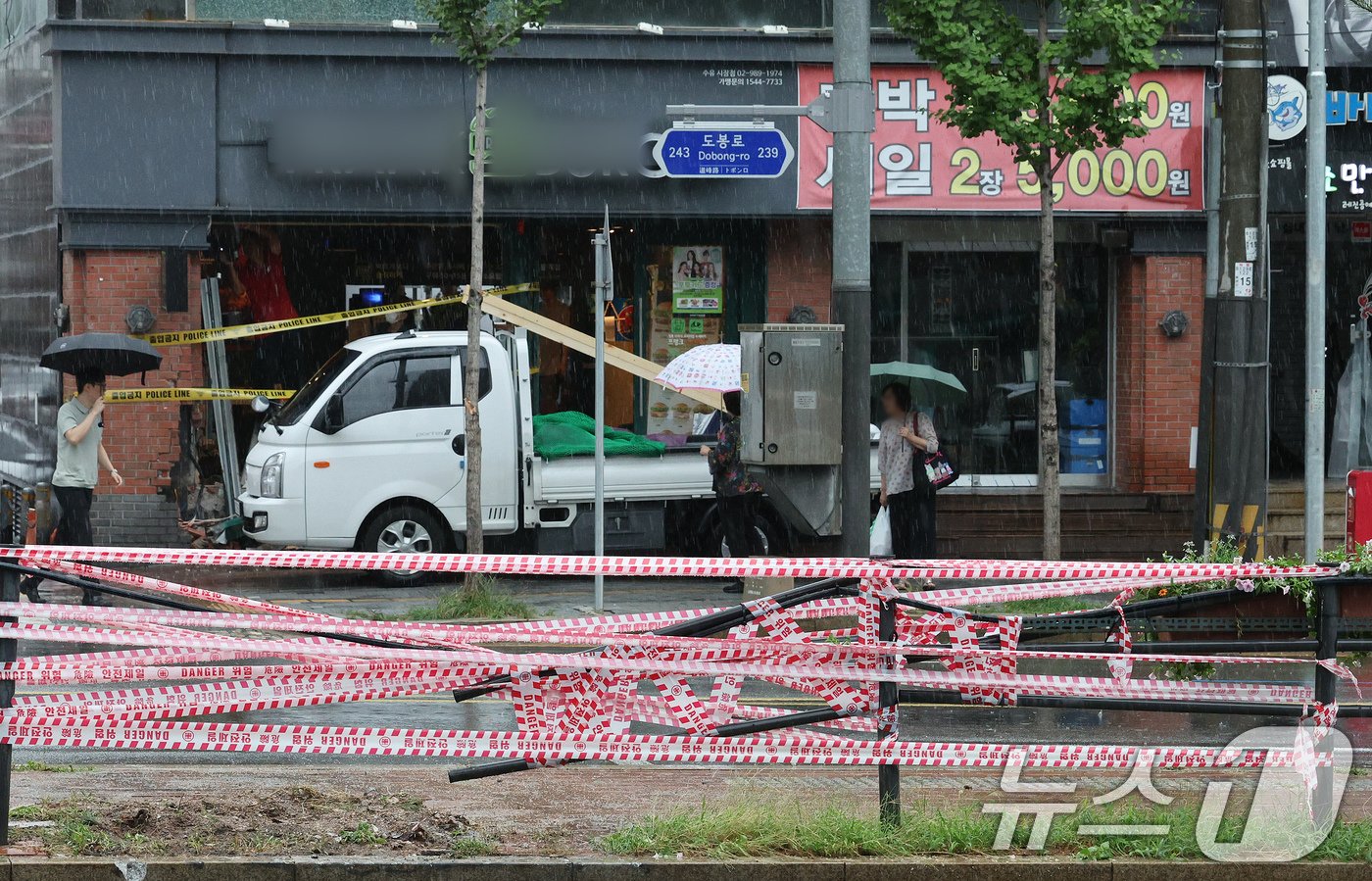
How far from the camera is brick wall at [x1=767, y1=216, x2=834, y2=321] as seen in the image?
1806cm

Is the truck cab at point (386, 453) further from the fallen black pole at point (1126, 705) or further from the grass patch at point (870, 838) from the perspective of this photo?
the fallen black pole at point (1126, 705)

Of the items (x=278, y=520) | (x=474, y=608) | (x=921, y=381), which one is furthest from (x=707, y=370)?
(x=278, y=520)

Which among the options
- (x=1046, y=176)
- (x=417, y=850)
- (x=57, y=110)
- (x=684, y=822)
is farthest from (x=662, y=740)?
(x=57, y=110)

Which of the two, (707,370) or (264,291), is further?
(264,291)

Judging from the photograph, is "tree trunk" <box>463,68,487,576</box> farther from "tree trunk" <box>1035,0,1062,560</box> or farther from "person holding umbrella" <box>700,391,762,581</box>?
"tree trunk" <box>1035,0,1062,560</box>

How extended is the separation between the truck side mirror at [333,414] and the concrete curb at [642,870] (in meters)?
9.76

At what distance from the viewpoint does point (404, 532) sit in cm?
1520

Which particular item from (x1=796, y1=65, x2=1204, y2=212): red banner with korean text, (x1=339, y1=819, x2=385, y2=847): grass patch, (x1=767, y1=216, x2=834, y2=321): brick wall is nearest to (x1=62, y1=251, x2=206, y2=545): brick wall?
(x1=767, y1=216, x2=834, y2=321): brick wall

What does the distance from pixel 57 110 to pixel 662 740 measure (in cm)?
1348

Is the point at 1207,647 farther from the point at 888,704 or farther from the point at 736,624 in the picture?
the point at 736,624

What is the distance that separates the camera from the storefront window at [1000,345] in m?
18.5

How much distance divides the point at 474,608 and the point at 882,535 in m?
3.79

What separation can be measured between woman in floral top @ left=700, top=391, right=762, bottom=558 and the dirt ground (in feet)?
21.2

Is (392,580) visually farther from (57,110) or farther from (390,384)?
(57,110)
